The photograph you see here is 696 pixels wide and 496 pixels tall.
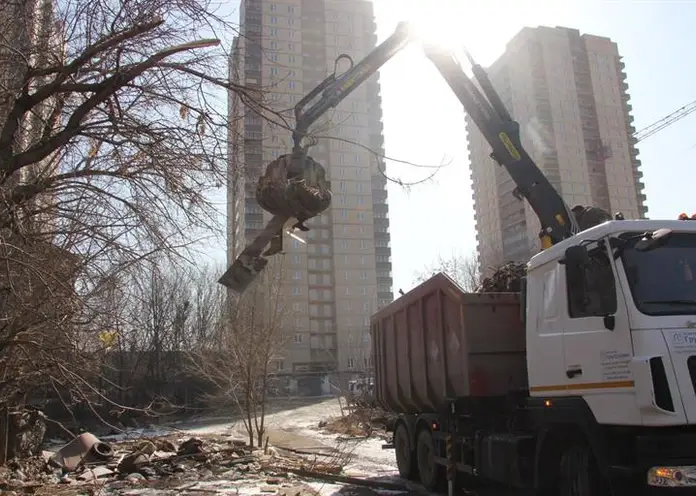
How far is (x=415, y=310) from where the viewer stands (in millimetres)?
10336

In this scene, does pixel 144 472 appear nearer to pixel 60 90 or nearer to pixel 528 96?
pixel 60 90

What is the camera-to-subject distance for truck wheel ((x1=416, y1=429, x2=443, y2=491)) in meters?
9.72

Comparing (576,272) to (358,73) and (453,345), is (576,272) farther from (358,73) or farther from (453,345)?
(358,73)

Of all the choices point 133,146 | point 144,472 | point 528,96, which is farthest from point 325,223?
point 133,146

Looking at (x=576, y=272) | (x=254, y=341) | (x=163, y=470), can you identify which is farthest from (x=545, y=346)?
(x=254, y=341)

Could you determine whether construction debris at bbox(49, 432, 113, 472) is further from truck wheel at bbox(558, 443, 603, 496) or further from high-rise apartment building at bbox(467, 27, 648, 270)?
high-rise apartment building at bbox(467, 27, 648, 270)

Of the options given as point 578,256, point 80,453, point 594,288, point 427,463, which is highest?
point 578,256

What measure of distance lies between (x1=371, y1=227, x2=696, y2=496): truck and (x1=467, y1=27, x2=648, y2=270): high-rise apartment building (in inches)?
1761

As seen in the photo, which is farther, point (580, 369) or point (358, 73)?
point (358, 73)

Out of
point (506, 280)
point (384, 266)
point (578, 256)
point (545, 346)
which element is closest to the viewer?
point (578, 256)

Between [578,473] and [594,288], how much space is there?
189cm

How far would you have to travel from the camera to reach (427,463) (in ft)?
33.1

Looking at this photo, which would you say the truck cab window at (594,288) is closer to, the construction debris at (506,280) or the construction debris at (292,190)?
the construction debris at (506,280)

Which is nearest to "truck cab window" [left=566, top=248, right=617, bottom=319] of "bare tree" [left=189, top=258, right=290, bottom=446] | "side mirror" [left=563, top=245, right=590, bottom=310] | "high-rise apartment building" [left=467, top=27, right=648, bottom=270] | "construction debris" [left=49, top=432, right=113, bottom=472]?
"side mirror" [left=563, top=245, right=590, bottom=310]
